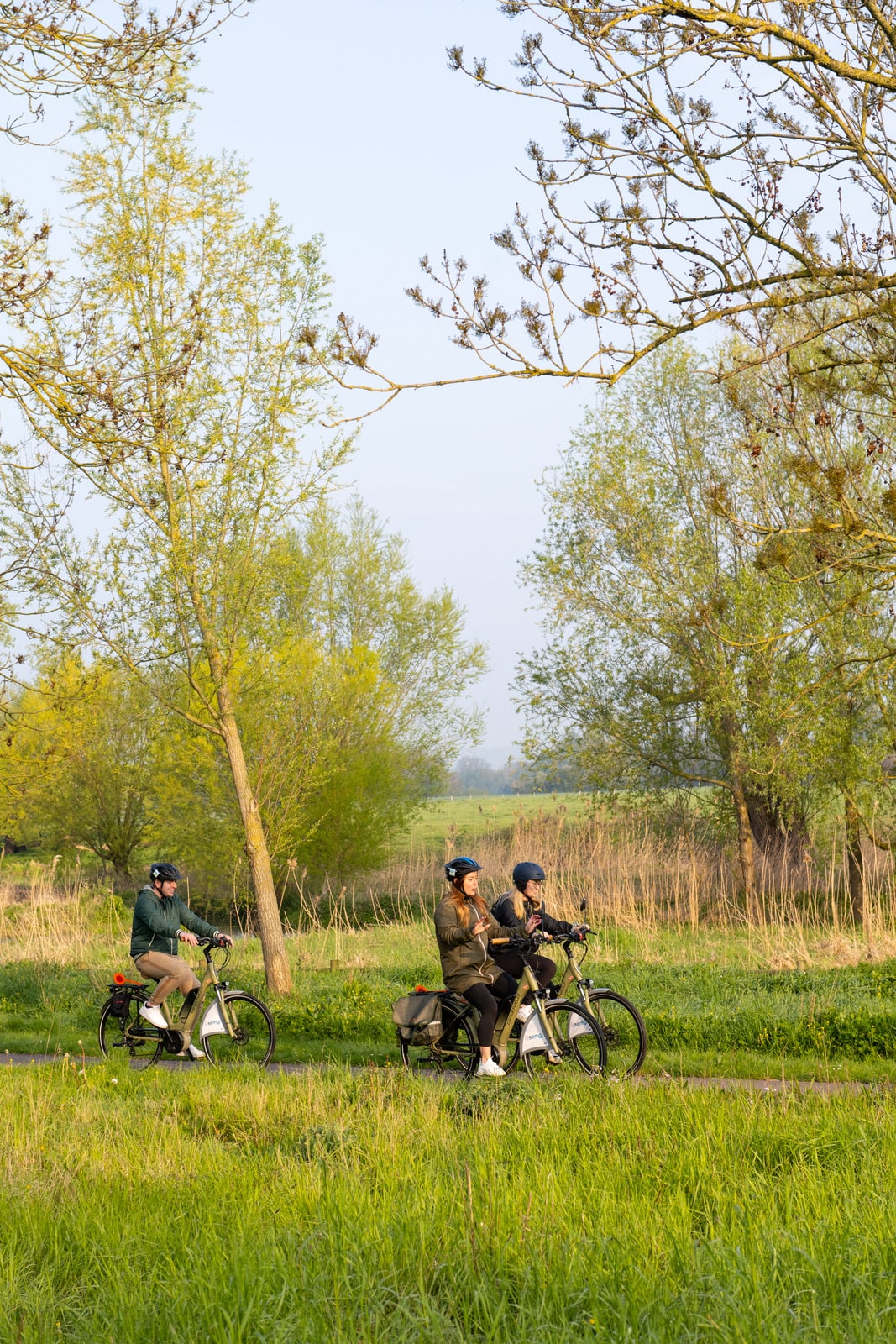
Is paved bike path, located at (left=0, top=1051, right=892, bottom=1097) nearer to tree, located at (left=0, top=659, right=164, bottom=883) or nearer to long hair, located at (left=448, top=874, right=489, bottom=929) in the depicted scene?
long hair, located at (left=448, top=874, right=489, bottom=929)

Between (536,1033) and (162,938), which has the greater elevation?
(162,938)

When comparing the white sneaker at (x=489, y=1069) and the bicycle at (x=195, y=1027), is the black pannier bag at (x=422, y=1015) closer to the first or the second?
the white sneaker at (x=489, y=1069)

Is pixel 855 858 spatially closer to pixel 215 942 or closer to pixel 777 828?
pixel 777 828

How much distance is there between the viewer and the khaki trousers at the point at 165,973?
34.8 ft

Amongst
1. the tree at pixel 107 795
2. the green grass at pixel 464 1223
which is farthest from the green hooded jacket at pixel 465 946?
the tree at pixel 107 795

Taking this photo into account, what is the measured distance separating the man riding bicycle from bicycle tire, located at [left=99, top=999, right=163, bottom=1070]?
0.25 meters

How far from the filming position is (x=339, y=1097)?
7.80 meters

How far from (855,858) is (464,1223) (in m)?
18.0

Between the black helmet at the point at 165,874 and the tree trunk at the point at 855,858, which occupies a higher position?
Result: the black helmet at the point at 165,874

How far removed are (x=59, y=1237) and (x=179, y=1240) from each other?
0.60 meters

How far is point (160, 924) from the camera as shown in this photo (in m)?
10.5

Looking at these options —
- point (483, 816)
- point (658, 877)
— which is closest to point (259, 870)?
point (658, 877)

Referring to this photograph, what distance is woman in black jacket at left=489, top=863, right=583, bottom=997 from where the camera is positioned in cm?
925

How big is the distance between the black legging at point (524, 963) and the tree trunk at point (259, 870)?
5.11 m
